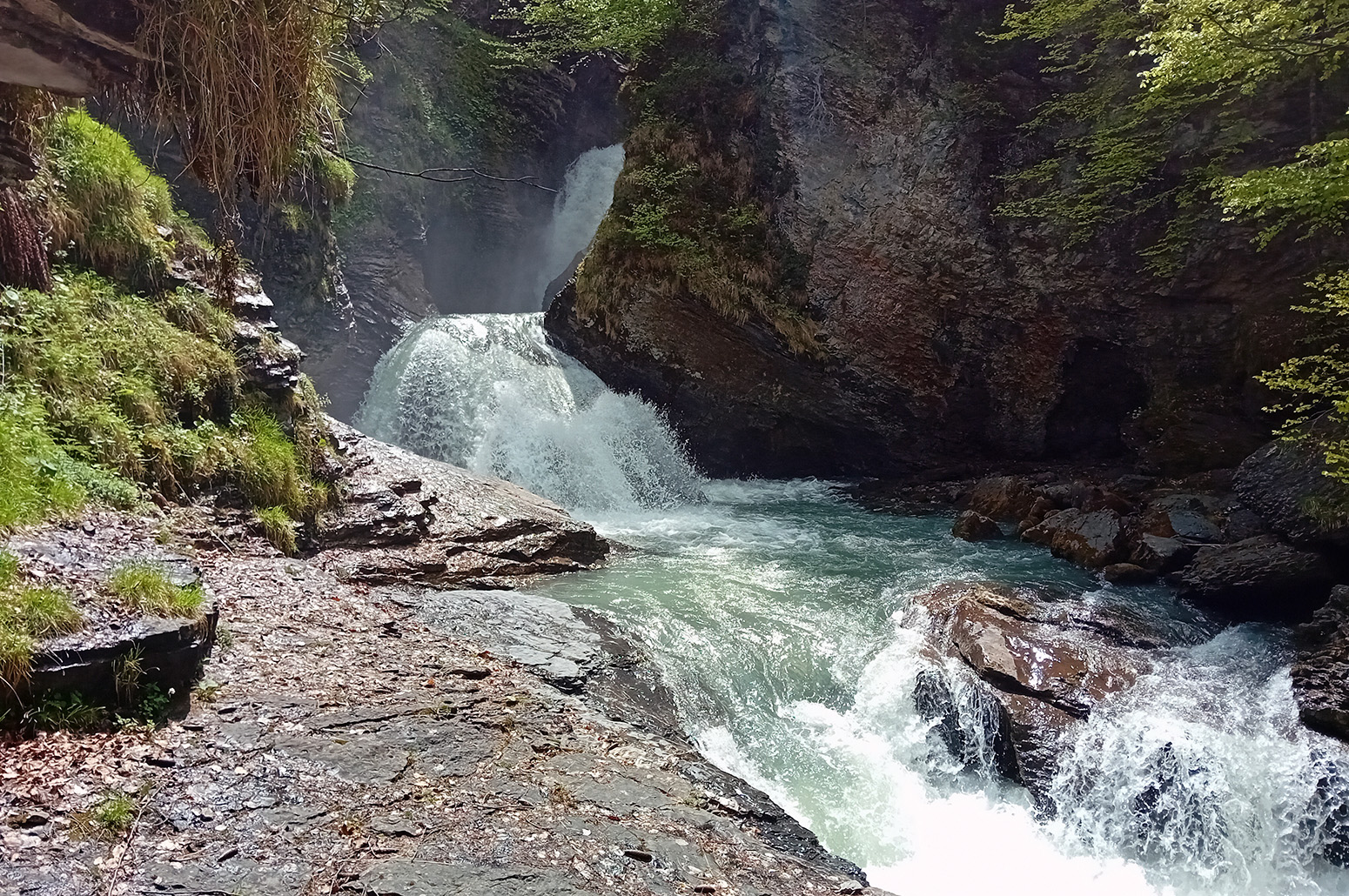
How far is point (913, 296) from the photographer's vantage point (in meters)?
13.5

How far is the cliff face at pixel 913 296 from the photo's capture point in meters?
12.7

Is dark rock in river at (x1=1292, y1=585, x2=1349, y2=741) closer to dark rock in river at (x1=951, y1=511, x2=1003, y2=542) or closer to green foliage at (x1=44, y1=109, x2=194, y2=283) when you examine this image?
dark rock in river at (x1=951, y1=511, x2=1003, y2=542)

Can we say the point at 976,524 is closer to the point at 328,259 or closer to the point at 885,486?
the point at 885,486

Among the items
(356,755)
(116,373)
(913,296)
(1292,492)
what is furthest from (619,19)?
(356,755)

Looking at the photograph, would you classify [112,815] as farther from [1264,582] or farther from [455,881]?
[1264,582]

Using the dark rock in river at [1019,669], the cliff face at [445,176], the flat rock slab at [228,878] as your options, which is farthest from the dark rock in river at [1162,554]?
the cliff face at [445,176]

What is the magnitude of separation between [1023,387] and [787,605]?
7.95 meters

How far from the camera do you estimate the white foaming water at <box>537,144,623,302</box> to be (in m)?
22.8

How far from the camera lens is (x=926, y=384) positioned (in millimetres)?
13930

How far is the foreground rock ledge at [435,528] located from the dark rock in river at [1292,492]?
7.60 metres

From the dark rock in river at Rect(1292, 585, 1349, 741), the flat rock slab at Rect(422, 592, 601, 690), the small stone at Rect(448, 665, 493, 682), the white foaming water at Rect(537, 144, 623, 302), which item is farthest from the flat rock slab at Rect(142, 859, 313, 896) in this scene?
the white foaming water at Rect(537, 144, 623, 302)

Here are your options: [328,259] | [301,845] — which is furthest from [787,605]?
[328,259]

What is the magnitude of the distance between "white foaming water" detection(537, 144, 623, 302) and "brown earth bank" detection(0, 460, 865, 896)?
1822 centimetres

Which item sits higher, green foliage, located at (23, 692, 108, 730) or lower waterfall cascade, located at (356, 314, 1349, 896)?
green foliage, located at (23, 692, 108, 730)
